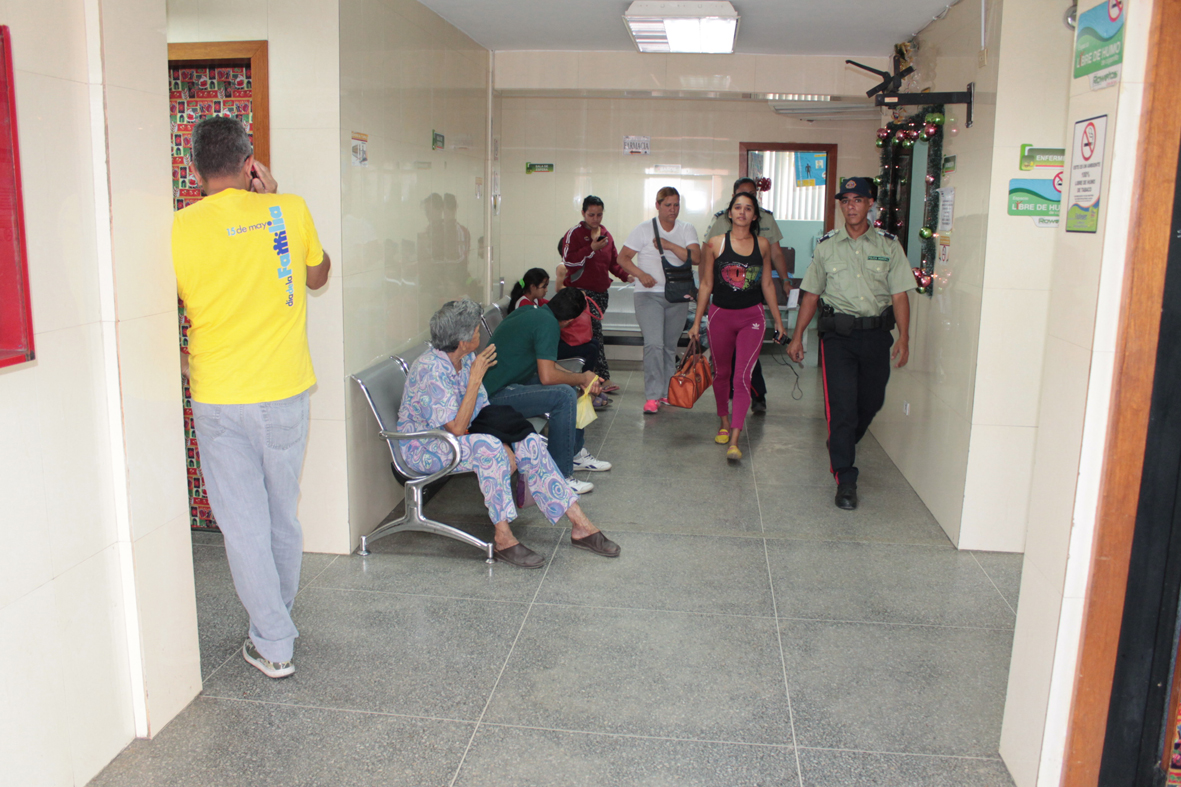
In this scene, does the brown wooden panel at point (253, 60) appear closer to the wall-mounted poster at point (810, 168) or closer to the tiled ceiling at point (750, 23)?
the tiled ceiling at point (750, 23)

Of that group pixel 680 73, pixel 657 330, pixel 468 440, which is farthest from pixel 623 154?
pixel 468 440

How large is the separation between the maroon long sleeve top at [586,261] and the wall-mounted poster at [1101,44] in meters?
4.97

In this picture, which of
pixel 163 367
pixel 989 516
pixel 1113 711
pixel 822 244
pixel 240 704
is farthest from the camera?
pixel 822 244

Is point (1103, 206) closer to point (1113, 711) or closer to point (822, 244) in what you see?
point (1113, 711)

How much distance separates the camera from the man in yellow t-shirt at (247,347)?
2789 millimetres

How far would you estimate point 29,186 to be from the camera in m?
2.21

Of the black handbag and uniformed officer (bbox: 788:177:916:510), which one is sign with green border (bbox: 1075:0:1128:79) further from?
the black handbag

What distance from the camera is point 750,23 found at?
5629mm

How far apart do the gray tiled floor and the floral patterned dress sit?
0.96ft

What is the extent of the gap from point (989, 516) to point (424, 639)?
264 cm

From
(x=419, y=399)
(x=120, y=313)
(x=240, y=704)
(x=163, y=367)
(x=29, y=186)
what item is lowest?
(x=240, y=704)

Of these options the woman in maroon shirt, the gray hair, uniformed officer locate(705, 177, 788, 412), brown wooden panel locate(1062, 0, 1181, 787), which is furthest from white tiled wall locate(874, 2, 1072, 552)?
the woman in maroon shirt

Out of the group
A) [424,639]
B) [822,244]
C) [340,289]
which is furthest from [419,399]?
[822,244]

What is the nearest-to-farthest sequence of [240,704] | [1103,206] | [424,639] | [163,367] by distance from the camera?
1. [1103,206]
2. [163,367]
3. [240,704]
4. [424,639]
